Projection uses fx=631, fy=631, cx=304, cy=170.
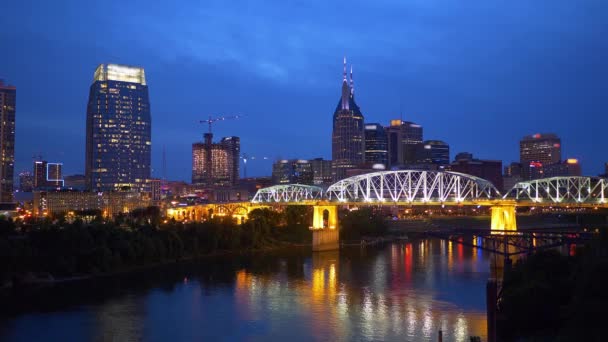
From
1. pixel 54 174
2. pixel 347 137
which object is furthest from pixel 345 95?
pixel 54 174

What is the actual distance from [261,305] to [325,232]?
38.9 meters

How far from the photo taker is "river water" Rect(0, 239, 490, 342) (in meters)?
29.1

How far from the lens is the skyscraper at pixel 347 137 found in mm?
190000

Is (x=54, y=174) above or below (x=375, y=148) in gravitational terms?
below

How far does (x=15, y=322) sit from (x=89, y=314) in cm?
354

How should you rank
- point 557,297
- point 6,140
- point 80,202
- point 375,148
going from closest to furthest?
1. point 557,297
2. point 6,140
3. point 80,202
4. point 375,148

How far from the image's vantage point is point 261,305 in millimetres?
36281

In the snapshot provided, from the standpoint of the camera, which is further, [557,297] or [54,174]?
[54,174]

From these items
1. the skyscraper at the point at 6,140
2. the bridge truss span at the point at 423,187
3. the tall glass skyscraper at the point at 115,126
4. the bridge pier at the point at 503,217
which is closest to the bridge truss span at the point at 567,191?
the bridge truss span at the point at 423,187

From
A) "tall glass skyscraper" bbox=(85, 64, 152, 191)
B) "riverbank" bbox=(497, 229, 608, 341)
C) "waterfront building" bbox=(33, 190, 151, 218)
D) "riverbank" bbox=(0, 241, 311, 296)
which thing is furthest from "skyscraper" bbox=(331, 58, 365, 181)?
"riverbank" bbox=(497, 229, 608, 341)

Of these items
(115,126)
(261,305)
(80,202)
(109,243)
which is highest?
(115,126)

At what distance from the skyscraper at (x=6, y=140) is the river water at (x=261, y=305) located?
245 feet

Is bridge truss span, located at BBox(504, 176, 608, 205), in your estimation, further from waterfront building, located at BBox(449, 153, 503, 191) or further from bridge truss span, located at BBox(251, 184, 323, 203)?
waterfront building, located at BBox(449, 153, 503, 191)

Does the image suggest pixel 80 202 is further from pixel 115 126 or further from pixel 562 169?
pixel 562 169
